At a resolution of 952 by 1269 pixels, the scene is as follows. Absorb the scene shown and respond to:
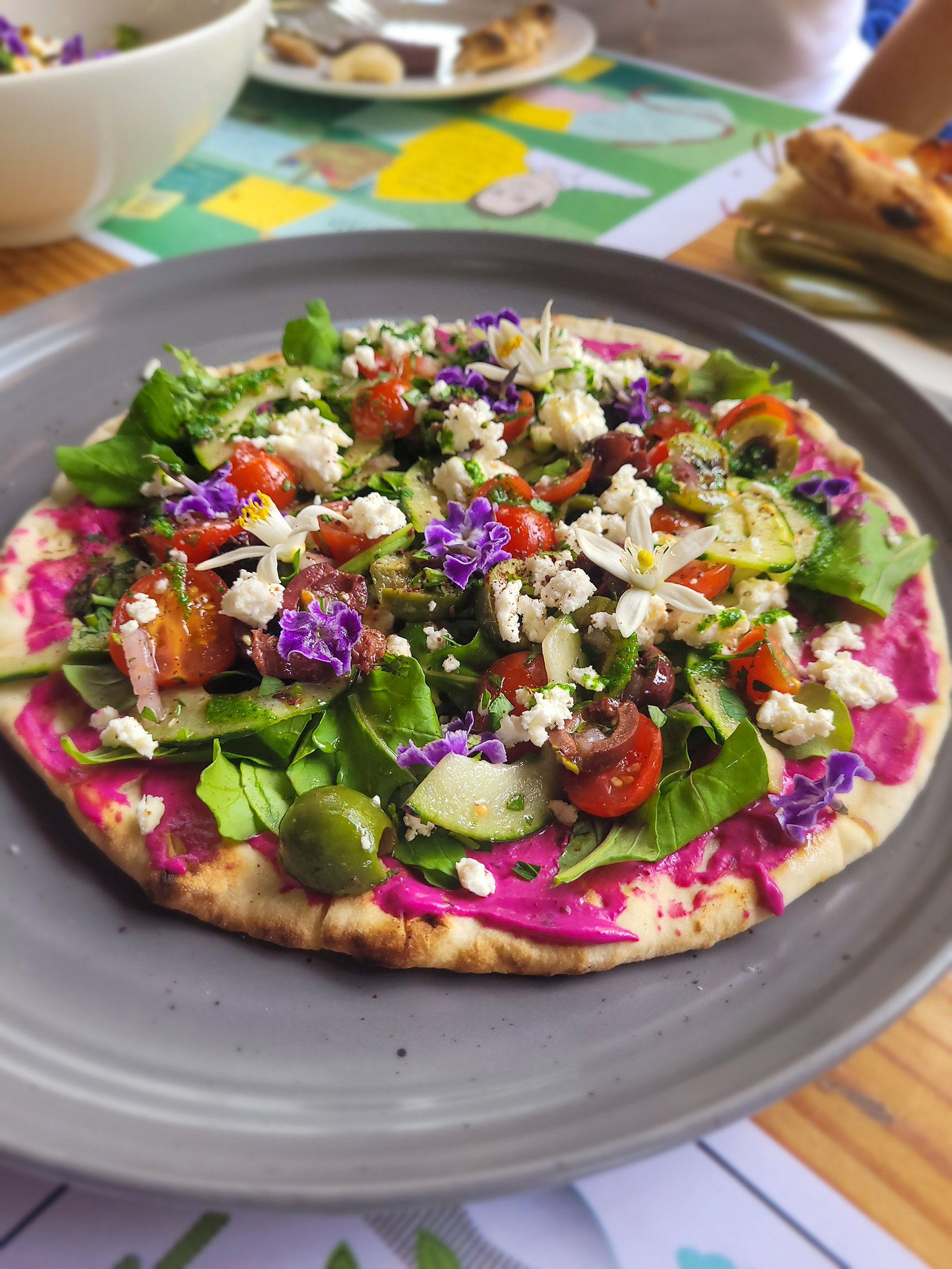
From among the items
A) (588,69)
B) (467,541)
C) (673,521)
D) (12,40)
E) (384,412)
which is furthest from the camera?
(588,69)

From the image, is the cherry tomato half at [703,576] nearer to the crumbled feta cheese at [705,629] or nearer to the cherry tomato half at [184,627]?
the crumbled feta cheese at [705,629]

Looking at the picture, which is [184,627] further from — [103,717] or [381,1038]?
[381,1038]

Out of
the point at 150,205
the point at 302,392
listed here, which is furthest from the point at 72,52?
the point at 302,392

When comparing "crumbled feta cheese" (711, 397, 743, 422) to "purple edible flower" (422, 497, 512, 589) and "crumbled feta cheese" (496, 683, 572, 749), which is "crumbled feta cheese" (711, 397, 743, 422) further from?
"crumbled feta cheese" (496, 683, 572, 749)

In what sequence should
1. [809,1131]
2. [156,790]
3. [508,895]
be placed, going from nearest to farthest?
[809,1131] < [508,895] < [156,790]

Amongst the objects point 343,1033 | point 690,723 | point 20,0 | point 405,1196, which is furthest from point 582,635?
point 20,0

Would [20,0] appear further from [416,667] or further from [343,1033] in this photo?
[343,1033]

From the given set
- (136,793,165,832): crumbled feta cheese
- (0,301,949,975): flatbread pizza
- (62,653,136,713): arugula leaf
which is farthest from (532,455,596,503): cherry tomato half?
(136,793,165,832): crumbled feta cheese
